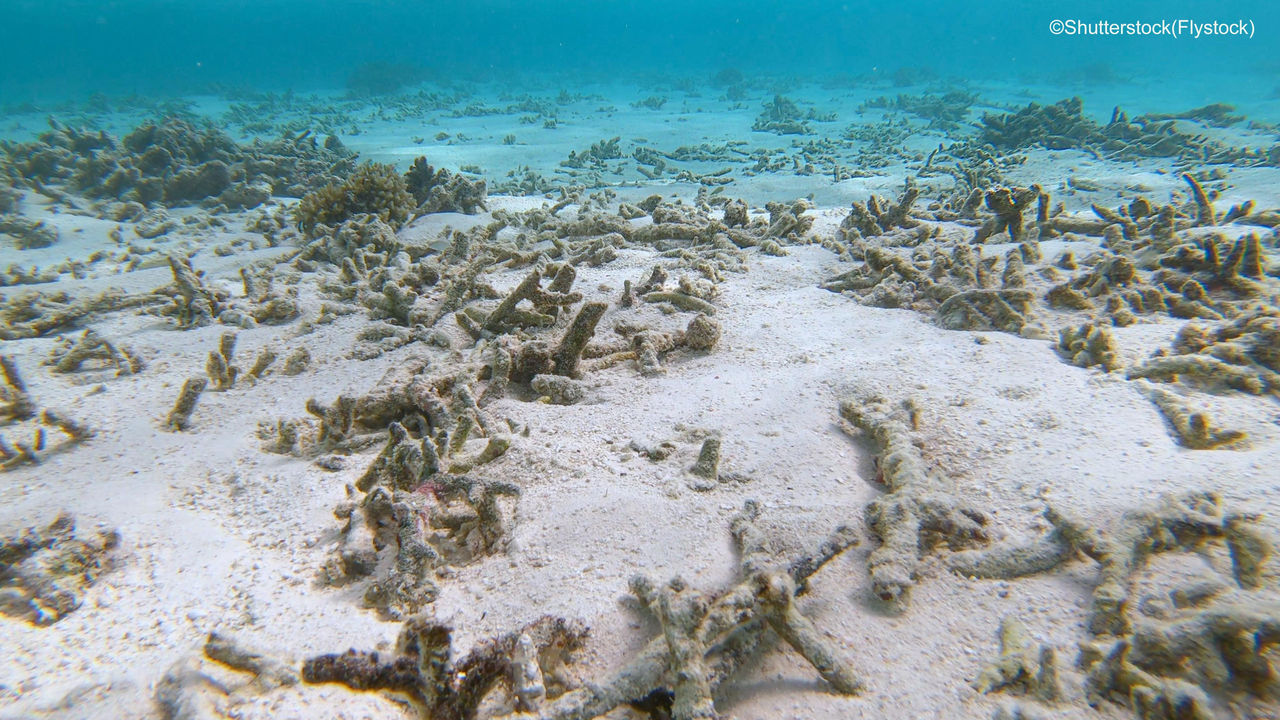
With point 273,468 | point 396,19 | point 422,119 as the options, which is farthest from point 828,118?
point 396,19

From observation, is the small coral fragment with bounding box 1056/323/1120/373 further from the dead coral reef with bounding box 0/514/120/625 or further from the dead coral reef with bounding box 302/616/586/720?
the dead coral reef with bounding box 0/514/120/625

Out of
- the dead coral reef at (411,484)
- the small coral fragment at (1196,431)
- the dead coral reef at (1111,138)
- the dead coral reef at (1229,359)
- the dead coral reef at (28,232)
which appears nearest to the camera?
the dead coral reef at (411,484)

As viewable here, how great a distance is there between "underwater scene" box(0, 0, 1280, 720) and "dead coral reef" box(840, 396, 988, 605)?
0.02m

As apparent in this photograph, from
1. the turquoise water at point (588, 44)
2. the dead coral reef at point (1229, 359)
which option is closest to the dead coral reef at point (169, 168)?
the dead coral reef at point (1229, 359)

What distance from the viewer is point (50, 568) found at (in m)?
2.17

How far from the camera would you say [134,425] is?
11.3ft

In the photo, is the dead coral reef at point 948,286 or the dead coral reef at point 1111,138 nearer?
the dead coral reef at point 948,286

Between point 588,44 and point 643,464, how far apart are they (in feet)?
301

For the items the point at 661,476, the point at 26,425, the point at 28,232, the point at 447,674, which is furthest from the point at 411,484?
the point at 28,232

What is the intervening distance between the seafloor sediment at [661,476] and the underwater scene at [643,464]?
2 cm

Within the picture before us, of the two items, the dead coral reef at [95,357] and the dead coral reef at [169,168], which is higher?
the dead coral reef at [169,168]

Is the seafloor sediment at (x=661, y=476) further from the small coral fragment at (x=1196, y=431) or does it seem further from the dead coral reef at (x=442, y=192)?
the dead coral reef at (x=442, y=192)

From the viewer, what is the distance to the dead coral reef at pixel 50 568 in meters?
2.07

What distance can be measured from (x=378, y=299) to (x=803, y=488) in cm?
385
